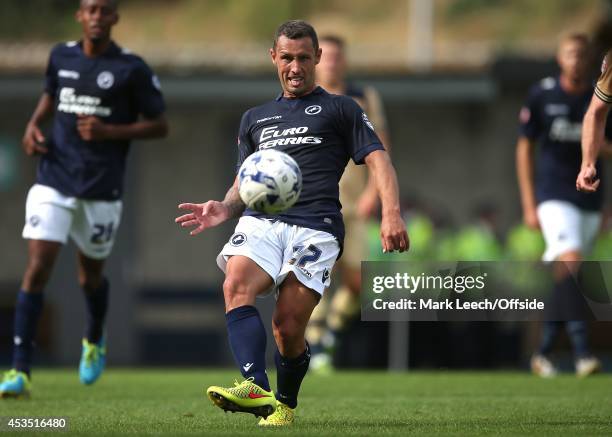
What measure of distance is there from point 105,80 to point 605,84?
3.78 meters

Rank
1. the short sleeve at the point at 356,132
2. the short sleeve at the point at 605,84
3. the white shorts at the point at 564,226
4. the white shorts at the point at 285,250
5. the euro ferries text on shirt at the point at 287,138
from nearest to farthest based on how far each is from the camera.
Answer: the white shorts at the point at 285,250 < the short sleeve at the point at 356,132 < the euro ferries text on shirt at the point at 287,138 < the short sleeve at the point at 605,84 < the white shorts at the point at 564,226

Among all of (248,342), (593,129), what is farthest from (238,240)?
(593,129)

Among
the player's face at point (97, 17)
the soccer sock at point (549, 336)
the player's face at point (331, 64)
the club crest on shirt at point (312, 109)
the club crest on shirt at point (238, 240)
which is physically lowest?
the soccer sock at point (549, 336)

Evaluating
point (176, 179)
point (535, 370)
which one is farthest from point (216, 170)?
point (535, 370)

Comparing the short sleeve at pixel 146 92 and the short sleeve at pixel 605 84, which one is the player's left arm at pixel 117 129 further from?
the short sleeve at pixel 605 84

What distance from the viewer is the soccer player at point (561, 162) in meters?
11.2

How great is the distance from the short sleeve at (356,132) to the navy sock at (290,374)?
1.08 meters

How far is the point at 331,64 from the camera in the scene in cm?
1161

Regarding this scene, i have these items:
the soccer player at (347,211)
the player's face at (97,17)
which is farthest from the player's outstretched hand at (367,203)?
the player's face at (97,17)

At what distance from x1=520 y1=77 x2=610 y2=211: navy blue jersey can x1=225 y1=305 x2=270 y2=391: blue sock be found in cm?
519

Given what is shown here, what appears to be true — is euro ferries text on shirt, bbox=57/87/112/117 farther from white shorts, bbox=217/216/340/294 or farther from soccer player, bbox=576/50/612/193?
soccer player, bbox=576/50/612/193

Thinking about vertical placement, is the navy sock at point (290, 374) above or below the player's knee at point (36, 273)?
below

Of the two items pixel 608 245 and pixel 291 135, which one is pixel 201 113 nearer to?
pixel 608 245

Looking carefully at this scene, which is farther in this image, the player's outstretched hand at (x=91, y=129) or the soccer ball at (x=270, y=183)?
the player's outstretched hand at (x=91, y=129)
